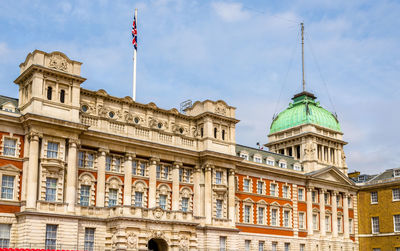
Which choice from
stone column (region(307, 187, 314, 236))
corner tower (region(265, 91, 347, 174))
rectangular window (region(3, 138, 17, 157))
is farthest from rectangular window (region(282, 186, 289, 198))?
rectangular window (region(3, 138, 17, 157))

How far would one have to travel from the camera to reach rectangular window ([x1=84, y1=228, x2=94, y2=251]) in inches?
1981

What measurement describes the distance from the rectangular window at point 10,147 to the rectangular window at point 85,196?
25.2 feet

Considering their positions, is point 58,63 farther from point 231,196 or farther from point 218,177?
point 231,196

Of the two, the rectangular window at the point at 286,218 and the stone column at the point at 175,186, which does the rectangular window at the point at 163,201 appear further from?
the rectangular window at the point at 286,218

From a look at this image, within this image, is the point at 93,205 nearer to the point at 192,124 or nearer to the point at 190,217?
the point at 190,217

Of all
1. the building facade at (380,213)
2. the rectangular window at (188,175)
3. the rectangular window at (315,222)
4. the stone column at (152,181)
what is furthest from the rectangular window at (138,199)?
the building facade at (380,213)

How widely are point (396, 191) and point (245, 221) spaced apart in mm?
27423

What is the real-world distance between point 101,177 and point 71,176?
13.9 ft

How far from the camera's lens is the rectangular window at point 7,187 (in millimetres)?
47275

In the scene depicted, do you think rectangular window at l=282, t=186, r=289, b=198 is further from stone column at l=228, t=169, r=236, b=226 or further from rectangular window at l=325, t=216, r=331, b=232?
stone column at l=228, t=169, r=236, b=226

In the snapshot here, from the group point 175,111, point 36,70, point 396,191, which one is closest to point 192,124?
point 175,111

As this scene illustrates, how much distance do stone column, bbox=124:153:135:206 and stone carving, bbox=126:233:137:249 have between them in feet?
15.5

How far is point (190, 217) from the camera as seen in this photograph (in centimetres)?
5550

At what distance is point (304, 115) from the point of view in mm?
80000
